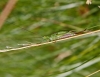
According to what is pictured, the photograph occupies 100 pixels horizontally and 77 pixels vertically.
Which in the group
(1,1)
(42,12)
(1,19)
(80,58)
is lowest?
(80,58)

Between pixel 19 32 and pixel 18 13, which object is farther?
pixel 18 13

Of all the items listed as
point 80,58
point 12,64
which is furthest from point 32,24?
point 80,58

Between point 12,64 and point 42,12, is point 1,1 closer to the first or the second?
point 42,12

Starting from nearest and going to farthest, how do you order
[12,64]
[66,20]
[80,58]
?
[80,58] → [12,64] → [66,20]

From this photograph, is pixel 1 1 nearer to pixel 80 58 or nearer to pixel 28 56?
pixel 28 56

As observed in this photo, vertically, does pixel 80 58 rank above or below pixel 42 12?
below

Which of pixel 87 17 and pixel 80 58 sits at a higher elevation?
pixel 87 17

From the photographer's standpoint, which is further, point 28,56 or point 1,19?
point 28,56

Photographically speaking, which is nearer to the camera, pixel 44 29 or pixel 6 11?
pixel 6 11

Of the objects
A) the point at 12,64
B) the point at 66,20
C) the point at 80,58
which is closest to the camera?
the point at 80,58

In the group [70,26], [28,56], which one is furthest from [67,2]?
[28,56]
